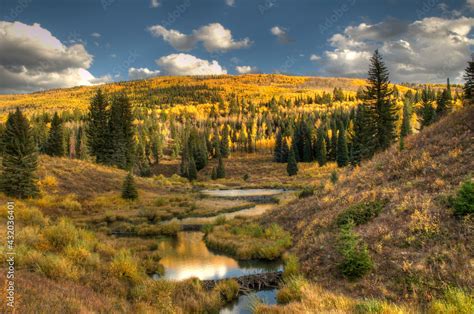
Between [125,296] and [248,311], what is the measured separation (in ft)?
15.6

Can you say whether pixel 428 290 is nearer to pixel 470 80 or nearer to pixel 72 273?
pixel 72 273

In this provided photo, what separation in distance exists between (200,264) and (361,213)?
9.73 metres

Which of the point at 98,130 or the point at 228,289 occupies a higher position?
the point at 98,130

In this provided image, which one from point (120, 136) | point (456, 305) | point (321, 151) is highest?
point (120, 136)

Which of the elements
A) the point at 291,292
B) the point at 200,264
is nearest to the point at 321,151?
the point at 200,264

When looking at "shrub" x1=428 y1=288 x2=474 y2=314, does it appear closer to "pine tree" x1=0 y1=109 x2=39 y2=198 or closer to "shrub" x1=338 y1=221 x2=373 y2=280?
"shrub" x1=338 y1=221 x2=373 y2=280

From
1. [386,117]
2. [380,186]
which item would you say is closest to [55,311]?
[380,186]

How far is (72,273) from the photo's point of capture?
1280 cm

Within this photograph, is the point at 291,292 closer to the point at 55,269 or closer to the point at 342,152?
the point at 55,269

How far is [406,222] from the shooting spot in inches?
648

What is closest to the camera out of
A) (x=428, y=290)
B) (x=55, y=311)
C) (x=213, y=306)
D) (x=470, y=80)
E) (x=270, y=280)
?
(x=55, y=311)

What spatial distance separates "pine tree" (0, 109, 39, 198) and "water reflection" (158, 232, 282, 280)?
15.5m

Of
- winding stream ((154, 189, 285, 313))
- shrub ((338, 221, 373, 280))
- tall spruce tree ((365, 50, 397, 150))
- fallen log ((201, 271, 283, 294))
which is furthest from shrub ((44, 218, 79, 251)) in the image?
tall spruce tree ((365, 50, 397, 150))

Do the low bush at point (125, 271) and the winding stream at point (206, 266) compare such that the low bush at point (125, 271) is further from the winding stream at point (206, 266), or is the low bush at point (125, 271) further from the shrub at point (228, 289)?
the shrub at point (228, 289)
